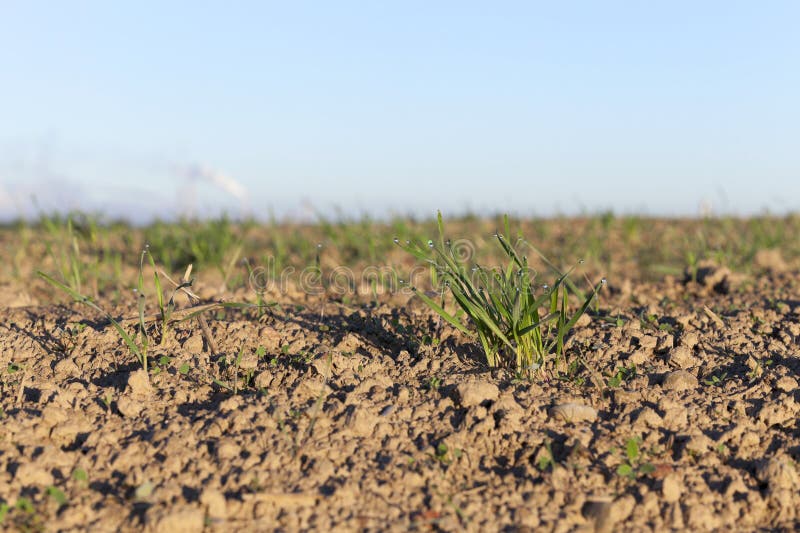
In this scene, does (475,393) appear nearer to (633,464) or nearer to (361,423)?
(361,423)

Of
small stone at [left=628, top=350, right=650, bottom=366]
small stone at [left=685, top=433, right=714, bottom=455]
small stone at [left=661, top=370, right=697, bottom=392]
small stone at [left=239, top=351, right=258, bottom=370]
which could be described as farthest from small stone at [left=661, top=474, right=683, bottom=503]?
small stone at [left=239, top=351, right=258, bottom=370]

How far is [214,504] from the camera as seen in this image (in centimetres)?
176

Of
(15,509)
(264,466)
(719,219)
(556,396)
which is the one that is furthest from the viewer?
(719,219)

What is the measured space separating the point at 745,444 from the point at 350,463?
113 cm

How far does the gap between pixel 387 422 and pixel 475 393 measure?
0.27 metres

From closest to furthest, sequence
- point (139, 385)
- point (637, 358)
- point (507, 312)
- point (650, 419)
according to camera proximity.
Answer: point (650, 419) → point (139, 385) → point (507, 312) → point (637, 358)

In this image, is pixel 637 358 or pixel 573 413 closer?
pixel 573 413

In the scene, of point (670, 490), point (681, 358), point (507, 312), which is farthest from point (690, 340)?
point (670, 490)

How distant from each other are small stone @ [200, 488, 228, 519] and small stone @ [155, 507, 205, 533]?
0.11ft

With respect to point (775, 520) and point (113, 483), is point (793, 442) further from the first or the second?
point (113, 483)

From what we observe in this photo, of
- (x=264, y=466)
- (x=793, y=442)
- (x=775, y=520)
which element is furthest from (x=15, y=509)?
(x=793, y=442)

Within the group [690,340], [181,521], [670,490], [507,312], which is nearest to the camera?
[181,521]

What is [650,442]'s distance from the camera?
6.74ft

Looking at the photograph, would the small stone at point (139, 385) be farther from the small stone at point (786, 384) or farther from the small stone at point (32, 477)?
the small stone at point (786, 384)
